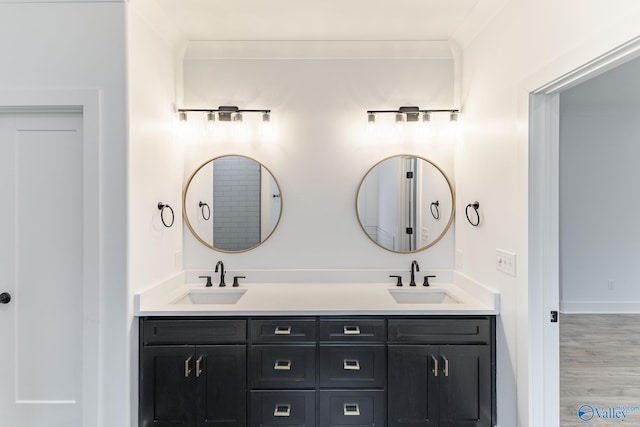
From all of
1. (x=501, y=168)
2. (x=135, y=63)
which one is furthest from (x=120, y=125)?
(x=501, y=168)

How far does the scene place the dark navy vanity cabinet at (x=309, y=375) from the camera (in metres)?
2.04

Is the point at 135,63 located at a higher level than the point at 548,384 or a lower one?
higher

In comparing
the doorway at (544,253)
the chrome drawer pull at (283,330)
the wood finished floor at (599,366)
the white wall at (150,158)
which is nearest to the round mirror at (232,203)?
the white wall at (150,158)

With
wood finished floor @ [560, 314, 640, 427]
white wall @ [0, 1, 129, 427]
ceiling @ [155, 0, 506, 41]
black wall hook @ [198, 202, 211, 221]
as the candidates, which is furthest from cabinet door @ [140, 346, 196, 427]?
wood finished floor @ [560, 314, 640, 427]

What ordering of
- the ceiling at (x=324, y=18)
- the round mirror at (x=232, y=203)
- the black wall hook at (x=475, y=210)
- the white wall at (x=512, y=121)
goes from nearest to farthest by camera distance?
the white wall at (x=512, y=121) → the ceiling at (x=324, y=18) → the black wall hook at (x=475, y=210) → the round mirror at (x=232, y=203)

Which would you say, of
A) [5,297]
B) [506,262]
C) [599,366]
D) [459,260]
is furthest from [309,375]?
[599,366]

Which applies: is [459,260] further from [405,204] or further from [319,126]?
[319,126]

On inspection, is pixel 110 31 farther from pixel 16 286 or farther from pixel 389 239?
pixel 389 239

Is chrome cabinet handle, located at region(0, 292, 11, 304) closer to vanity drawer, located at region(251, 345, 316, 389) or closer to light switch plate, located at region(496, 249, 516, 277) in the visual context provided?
vanity drawer, located at region(251, 345, 316, 389)

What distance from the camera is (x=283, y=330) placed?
6.79ft

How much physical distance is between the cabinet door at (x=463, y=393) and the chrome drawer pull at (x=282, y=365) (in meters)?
0.87

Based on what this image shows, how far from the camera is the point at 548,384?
1768 millimetres

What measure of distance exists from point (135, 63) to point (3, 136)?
0.81 meters

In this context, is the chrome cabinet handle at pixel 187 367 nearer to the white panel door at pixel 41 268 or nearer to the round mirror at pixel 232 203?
the white panel door at pixel 41 268
